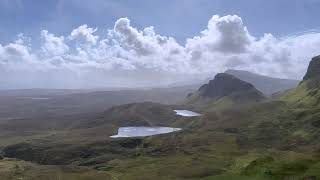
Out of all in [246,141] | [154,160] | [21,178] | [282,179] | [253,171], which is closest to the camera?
[282,179]

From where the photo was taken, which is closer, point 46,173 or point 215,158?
point 46,173

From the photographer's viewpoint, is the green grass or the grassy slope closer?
the grassy slope

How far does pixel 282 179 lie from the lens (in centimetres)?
8400

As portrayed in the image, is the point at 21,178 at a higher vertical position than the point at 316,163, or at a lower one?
lower

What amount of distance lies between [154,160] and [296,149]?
46.0 m

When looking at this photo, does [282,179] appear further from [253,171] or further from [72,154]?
[72,154]

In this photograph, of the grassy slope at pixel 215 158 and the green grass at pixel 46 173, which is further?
the green grass at pixel 46 173

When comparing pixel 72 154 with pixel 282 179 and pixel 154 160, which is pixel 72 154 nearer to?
pixel 154 160

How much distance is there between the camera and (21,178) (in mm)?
121312

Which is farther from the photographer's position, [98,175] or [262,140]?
[262,140]

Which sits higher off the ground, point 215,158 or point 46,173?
point 215,158

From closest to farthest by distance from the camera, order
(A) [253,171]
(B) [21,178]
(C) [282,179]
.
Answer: (C) [282,179] → (A) [253,171] → (B) [21,178]

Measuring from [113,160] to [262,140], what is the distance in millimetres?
63019

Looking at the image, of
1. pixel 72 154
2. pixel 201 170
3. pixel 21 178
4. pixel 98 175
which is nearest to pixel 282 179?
pixel 201 170
